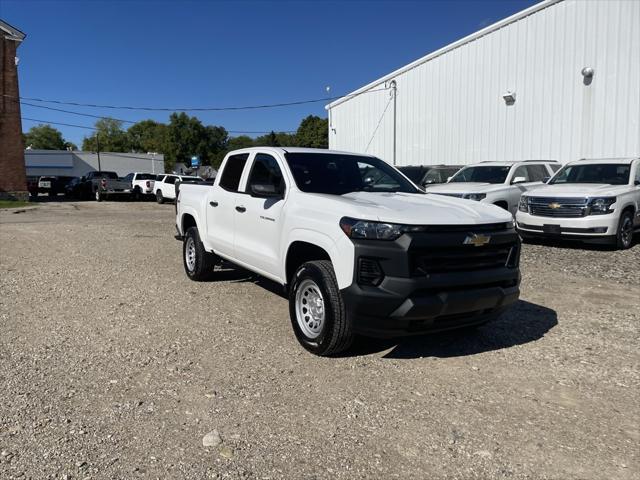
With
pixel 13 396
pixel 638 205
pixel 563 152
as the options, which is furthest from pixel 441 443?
pixel 563 152

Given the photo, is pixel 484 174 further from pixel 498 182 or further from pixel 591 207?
pixel 591 207

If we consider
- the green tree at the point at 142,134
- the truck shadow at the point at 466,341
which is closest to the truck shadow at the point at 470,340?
the truck shadow at the point at 466,341

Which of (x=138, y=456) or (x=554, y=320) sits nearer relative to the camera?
(x=138, y=456)

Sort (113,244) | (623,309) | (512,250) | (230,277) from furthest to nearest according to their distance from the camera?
(113,244) < (230,277) < (623,309) < (512,250)

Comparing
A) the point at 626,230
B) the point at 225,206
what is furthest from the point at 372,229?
the point at 626,230

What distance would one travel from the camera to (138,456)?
2979 millimetres

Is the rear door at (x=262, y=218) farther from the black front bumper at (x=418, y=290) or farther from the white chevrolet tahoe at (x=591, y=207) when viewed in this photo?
the white chevrolet tahoe at (x=591, y=207)

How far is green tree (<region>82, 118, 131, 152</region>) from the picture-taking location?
9562 centimetres

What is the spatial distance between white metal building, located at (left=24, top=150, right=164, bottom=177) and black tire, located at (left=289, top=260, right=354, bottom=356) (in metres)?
58.0

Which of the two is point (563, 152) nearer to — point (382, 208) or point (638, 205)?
point (638, 205)

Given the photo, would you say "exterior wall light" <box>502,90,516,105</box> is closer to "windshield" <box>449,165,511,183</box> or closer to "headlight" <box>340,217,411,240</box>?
"windshield" <box>449,165,511,183</box>

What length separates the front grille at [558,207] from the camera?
32.4 ft

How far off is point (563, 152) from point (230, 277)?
13.0 metres

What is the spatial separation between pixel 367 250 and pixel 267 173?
6.99ft
